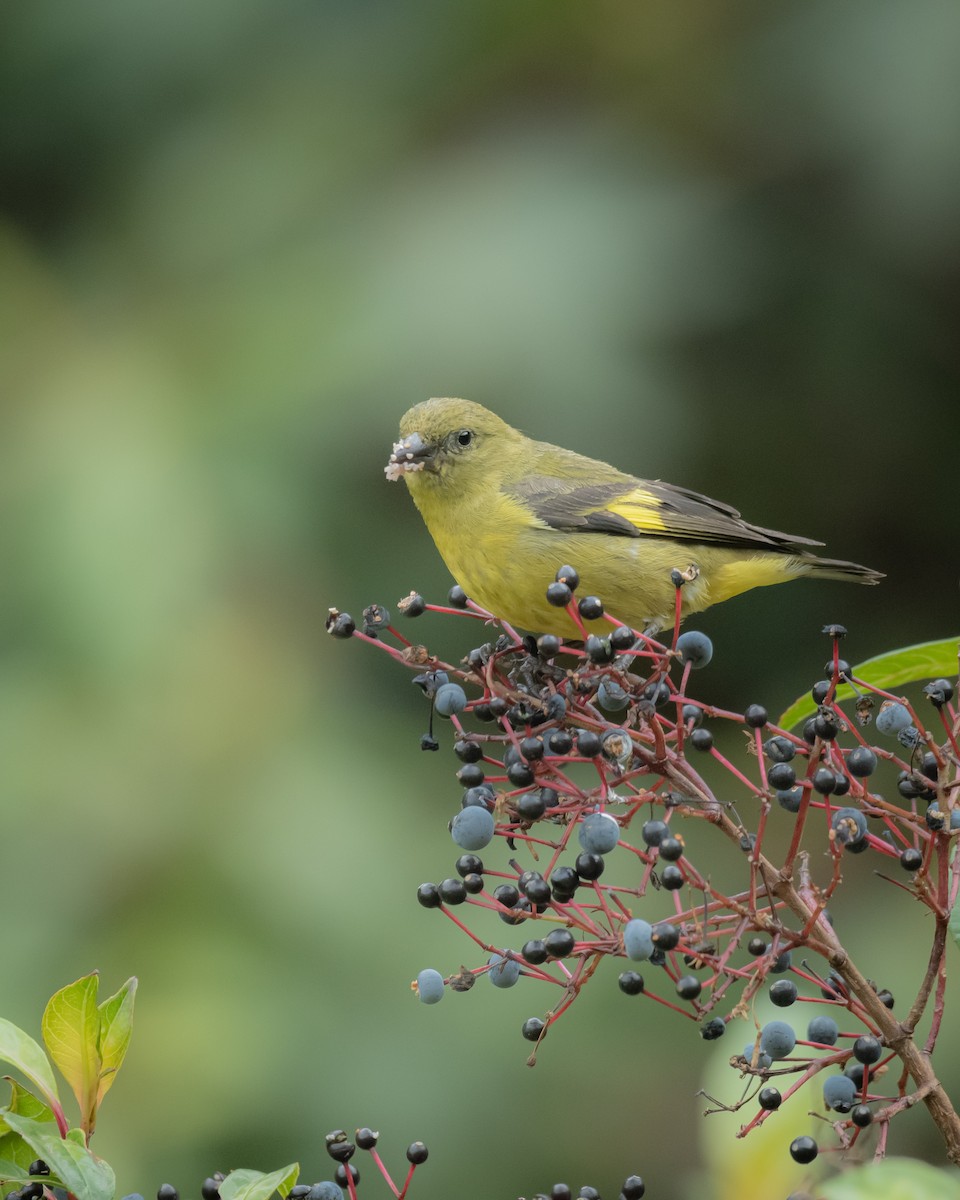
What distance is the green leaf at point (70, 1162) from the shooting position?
4.14 ft

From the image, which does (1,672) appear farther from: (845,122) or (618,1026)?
(845,122)

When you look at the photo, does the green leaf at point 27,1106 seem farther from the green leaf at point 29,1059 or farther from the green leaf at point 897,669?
the green leaf at point 897,669

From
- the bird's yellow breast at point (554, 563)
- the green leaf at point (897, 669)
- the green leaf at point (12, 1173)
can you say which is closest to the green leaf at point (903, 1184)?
the green leaf at point (12, 1173)

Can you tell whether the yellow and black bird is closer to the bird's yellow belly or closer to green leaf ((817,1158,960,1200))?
the bird's yellow belly

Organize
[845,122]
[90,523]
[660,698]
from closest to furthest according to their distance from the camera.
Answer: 1. [660,698]
2. [90,523]
3. [845,122]

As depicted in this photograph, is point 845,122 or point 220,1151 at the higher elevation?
point 845,122

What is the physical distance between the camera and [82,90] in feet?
18.2

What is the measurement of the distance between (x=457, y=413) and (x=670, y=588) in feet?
2.10

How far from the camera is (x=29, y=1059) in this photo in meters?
1.40

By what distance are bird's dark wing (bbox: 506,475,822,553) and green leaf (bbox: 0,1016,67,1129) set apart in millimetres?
1787

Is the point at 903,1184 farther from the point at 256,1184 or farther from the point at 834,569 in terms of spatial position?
the point at 834,569

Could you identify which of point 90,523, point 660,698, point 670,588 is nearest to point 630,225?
point 90,523

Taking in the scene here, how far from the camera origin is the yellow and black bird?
9.46ft

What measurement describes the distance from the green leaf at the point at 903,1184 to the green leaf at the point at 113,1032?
0.76 m
